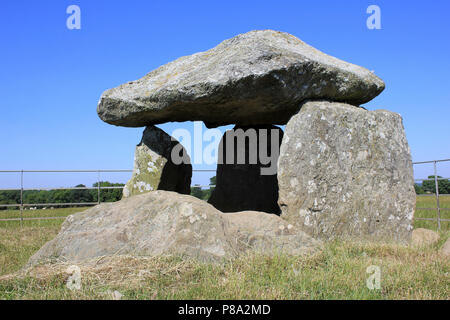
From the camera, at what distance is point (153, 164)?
296 inches

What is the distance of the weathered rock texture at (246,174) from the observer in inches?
337

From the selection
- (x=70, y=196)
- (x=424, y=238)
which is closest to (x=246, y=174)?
(x=424, y=238)

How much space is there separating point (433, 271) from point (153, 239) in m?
2.99

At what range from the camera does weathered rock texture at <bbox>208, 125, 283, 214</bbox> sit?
8.56 metres

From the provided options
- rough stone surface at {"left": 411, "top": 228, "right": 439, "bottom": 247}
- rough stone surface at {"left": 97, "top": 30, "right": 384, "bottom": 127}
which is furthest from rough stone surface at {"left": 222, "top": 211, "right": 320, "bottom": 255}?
rough stone surface at {"left": 411, "top": 228, "right": 439, "bottom": 247}

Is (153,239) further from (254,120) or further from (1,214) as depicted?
(1,214)

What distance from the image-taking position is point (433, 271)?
4344mm

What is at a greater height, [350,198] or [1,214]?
[350,198]

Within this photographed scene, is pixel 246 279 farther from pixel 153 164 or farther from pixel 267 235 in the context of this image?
pixel 153 164

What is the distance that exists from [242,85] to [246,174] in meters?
3.21

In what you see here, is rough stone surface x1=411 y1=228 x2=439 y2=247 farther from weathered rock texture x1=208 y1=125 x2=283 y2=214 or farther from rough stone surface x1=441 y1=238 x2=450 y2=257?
weathered rock texture x1=208 y1=125 x2=283 y2=214

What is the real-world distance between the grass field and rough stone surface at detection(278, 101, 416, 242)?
39.7 inches

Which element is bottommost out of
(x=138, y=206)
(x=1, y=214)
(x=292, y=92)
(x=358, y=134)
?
(x=1, y=214)

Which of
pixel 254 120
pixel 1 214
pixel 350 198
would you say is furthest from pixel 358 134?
pixel 1 214
